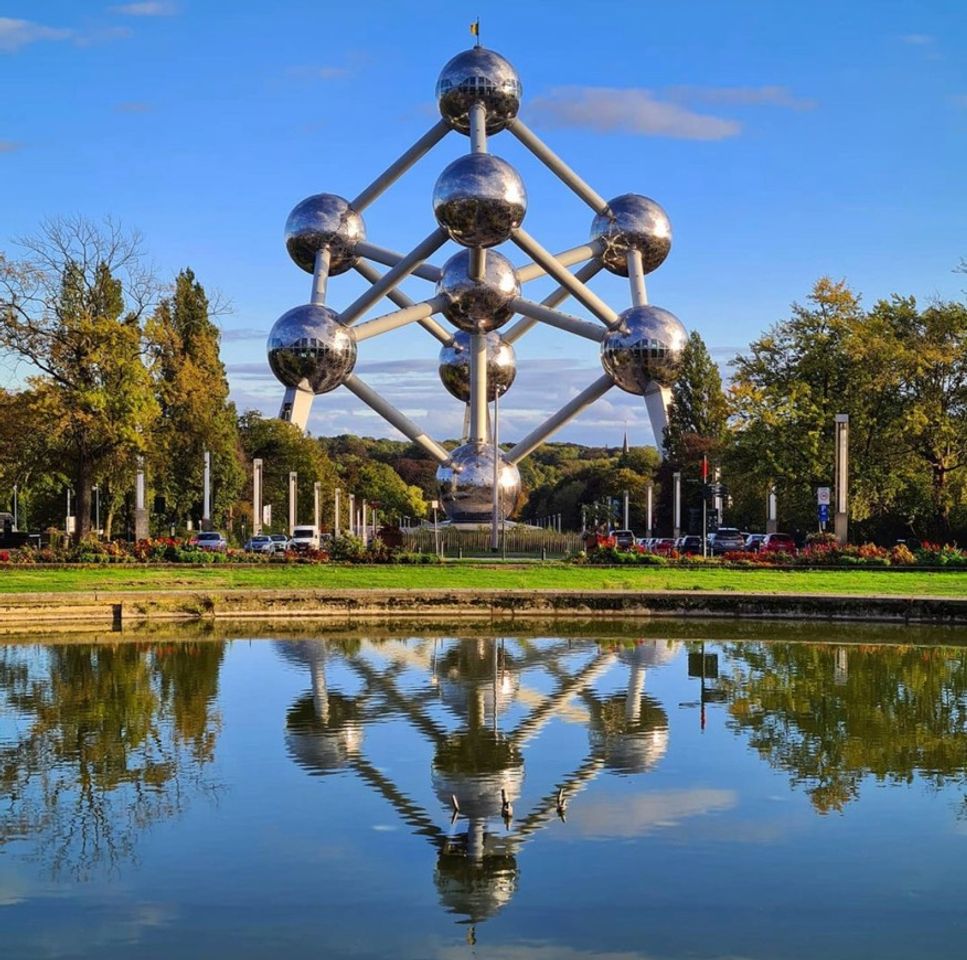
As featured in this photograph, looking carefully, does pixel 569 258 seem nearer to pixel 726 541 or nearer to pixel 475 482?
pixel 475 482

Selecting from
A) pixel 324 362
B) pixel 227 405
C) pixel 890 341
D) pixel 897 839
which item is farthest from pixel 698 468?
pixel 897 839

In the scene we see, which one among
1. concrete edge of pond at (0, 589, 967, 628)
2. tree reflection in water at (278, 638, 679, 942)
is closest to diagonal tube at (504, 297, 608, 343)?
concrete edge of pond at (0, 589, 967, 628)

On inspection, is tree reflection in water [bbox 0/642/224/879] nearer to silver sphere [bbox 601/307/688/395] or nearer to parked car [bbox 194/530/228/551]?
silver sphere [bbox 601/307/688/395]

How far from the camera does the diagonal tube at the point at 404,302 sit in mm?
42531

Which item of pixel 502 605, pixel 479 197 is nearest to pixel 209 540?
pixel 479 197

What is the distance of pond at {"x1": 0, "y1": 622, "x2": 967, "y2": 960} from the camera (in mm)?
7082

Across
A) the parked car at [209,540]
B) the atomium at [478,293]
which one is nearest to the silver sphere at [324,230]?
the atomium at [478,293]

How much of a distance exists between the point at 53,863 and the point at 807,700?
8233mm

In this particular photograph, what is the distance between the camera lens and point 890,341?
4219cm

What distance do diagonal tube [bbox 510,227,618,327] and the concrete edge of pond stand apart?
16433 millimetres

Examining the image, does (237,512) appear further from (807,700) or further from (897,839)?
(897,839)

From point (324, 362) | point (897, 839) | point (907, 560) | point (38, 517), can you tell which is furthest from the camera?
point (38, 517)

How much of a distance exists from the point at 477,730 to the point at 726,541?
35.8 meters

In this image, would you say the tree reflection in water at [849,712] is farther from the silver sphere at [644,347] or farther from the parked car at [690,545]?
the parked car at [690,545]
